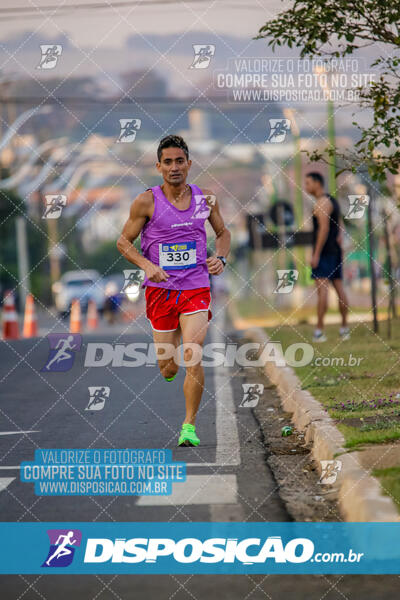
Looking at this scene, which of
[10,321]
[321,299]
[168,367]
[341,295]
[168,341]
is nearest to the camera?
[168,341]

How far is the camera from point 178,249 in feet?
21.7

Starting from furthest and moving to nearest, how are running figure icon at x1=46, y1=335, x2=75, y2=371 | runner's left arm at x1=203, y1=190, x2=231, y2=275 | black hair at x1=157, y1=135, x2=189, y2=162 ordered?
running figure icon at x1=46, y1=335, x2=75, y2=371 → runner's left arm at x1=203, y1=190, x2=231, y2=275 → black hair at x1=157, y1=135, x2=189, y2=162

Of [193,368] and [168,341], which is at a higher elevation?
[168,341]

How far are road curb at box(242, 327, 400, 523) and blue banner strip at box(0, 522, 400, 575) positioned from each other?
91 mm

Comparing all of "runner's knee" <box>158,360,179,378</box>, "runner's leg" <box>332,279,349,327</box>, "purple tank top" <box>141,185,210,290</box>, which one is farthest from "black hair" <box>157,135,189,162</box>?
"runner's leg" <box>332,279,349,327</box>

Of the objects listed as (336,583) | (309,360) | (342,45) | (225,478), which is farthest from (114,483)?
(309,360)

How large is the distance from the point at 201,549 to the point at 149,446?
7.88 feet

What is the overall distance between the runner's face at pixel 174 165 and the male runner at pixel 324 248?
19.5 ft

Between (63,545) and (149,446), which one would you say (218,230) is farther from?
(63,545)

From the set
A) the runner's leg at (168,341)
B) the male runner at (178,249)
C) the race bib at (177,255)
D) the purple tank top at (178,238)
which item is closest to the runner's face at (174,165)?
the male runner at (178,249)

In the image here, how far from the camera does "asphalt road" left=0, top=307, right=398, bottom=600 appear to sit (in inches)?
154

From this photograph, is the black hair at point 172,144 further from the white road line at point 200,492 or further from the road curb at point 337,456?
the white road line at point 200,492

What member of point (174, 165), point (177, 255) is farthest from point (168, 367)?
point (174, 165)

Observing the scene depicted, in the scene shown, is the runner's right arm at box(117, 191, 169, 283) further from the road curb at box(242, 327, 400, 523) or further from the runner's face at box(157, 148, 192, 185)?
the road curb at box(242, 327, 400, 523)
